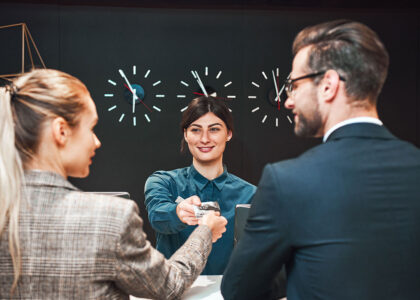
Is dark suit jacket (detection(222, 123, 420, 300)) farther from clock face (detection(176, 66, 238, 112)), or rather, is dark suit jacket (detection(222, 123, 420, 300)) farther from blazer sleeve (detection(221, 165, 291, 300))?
clock face (detection(176, 66, 238, 112))

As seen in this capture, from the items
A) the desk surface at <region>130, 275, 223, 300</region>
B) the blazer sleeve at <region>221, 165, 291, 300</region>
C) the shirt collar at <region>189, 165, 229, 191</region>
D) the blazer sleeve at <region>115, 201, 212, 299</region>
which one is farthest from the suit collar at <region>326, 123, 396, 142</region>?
the shirt collar at <region>189, 165, 229, 191</region>

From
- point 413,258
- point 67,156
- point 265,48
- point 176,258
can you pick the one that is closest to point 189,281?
point 176,258

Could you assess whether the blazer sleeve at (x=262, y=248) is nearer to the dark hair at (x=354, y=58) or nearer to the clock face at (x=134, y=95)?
the dark hair at (x=354, y=58)

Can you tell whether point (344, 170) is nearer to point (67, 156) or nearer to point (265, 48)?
point (67, 156)

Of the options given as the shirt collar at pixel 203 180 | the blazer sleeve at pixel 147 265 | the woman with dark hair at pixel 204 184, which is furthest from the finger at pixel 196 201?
the shirt collar at pixel 203 180

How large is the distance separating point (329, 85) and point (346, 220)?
36 centimetres

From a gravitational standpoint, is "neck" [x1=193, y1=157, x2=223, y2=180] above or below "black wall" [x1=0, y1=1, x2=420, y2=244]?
below

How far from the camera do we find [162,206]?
6.48 feet

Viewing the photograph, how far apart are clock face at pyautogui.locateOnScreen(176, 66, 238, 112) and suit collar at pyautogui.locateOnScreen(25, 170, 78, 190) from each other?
2.56 meters

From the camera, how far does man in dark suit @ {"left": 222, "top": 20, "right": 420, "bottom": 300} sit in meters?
0.89

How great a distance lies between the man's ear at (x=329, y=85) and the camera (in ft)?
3.28

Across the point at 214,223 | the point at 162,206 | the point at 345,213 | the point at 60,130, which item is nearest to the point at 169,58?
the point at 162,206

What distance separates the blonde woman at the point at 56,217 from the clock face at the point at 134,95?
242 centimetres

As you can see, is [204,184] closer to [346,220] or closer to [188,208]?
[188,208]
